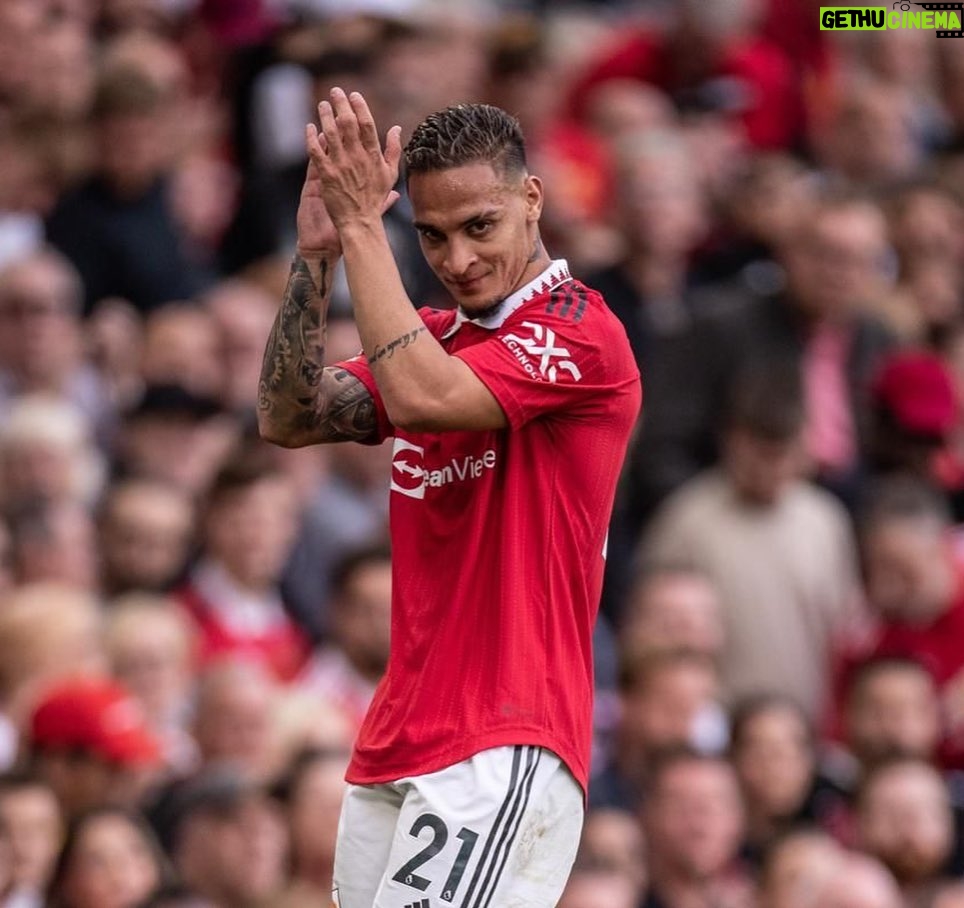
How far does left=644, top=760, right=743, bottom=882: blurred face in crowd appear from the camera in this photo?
8.86 meters

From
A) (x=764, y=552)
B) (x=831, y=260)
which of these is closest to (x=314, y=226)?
(x=764, y=552)

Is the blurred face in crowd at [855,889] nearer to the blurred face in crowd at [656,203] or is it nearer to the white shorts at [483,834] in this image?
the blurred face in crowd at [656,203]

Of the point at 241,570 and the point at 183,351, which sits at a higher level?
the point at 183,351

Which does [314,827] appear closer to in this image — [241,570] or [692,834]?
[241,570]

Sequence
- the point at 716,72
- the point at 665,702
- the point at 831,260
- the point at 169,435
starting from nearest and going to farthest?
the point at 665,702, the point at 169,435, the point at 831,260, the point at 716,72

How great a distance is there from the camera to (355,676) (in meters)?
9.17

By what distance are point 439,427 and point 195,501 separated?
4582 mm

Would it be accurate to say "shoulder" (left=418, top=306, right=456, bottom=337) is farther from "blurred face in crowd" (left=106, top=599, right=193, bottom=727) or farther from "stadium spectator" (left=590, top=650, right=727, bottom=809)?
"stadium spectator" (left=590, top=650, right=727, bottom=809)

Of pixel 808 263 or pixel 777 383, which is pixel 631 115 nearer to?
pixel 808 263

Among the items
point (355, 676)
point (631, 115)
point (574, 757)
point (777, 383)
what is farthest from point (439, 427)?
point (631, 115)

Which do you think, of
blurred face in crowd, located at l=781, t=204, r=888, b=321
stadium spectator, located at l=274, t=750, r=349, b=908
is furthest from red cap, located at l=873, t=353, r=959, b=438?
stadium spectator, located at l=274, t=750, r=349, b=908

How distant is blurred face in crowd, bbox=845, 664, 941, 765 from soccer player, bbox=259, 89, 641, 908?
443cm

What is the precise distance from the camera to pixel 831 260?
10703 mm

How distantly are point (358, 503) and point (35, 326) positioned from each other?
1599 millimetres
